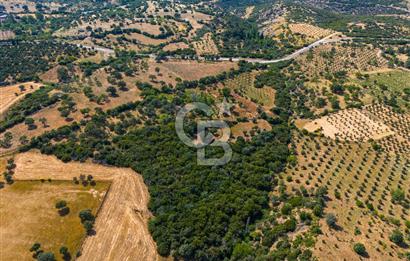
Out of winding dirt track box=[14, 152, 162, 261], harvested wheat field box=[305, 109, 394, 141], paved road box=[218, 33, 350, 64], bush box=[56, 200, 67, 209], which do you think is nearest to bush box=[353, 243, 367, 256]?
winding dirt track box=[14, 152, 162, 261]

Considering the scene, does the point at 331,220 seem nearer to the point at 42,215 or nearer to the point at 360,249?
the point at 360,249

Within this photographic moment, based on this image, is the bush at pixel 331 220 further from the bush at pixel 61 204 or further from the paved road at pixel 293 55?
the paved road at pixel 293 55

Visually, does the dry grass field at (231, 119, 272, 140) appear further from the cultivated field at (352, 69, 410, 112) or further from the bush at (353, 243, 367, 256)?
the bush at (353, 243, 367, 256)

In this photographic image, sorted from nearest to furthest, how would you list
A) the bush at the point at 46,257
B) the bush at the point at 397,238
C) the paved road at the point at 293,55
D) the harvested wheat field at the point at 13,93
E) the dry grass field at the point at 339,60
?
the bush at the point at 397,238 < the bush at the point at 46,257 < the harvested wheat field at the point at 13,93 < the dry grass field at the point at 339,60 < the paved road at the point at 293,55

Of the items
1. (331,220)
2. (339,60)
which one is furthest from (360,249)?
(339,60)

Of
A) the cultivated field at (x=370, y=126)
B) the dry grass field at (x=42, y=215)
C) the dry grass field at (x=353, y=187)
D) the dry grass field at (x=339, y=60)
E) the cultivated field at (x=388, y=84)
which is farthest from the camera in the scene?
the dry grass field at (x=339, y=60)

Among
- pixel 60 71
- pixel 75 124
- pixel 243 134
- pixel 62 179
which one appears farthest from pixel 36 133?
pixel 243 134

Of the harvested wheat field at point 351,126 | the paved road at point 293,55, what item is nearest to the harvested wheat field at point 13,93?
the paved road at point 293,55
